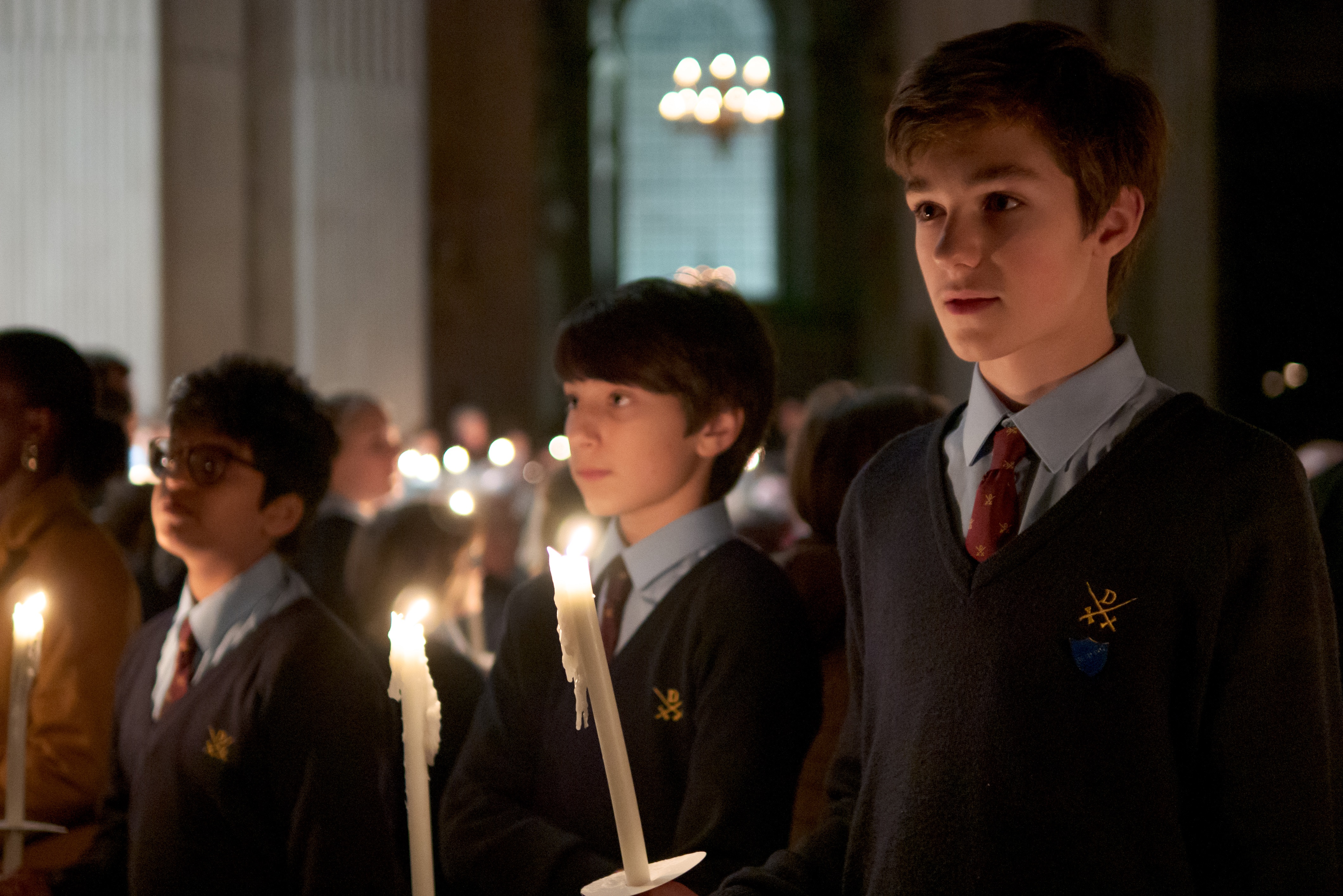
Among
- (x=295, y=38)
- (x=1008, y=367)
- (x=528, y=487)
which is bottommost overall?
(x=528, y=487)

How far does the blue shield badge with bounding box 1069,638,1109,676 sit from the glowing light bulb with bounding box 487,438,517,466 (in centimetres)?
691

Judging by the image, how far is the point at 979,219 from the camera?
1.31 m

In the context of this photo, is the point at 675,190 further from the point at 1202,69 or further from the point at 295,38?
the point at 1202,69

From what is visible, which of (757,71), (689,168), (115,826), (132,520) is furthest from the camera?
(689,168)

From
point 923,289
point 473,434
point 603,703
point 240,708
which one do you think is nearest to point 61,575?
point 240,708

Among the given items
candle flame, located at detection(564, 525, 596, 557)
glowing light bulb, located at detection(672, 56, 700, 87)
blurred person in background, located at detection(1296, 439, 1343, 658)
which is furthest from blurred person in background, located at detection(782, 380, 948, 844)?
glowing light bulb, located at detection(672, 56, 700, 87)

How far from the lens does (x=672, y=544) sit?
1933 millimetres

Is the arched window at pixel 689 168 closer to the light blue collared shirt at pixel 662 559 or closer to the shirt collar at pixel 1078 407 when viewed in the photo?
the light blue collared shirt at pixel 662 559

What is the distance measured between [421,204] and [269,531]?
921cm

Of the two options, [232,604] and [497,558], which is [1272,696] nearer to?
[232,604]

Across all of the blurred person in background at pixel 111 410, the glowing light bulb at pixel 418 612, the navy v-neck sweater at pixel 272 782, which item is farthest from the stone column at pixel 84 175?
the glowing light bulb at pixel 418 612

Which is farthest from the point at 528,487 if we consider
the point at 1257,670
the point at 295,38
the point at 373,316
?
the point at 1257,670

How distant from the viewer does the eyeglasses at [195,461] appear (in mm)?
2197

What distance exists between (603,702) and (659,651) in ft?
2.88
